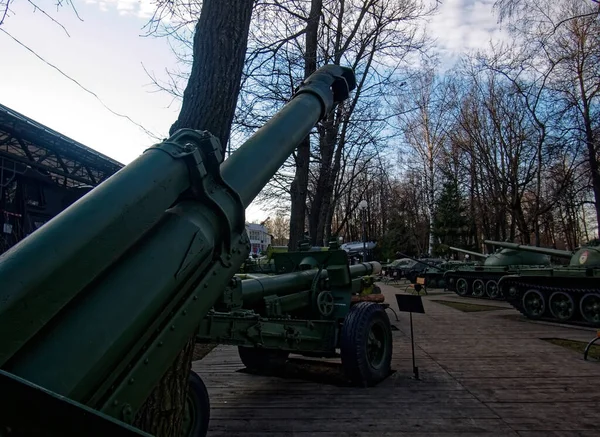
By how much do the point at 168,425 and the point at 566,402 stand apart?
413cm

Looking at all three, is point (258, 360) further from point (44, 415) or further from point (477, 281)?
point (477, 281)

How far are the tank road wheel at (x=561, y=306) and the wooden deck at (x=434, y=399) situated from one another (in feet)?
15.8

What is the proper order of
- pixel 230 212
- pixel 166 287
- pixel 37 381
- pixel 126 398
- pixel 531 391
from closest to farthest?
pixel 37 381 < pixel 126 398 < pixel 166 287 < pixel 230 212 < pixel 531 391

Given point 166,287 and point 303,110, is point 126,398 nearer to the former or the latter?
point 166,287

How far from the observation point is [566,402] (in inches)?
181

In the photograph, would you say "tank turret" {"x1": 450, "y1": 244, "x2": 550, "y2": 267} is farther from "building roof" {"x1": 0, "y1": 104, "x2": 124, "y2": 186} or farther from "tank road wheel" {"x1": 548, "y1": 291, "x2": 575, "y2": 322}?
"building roof" {"x1": 0, "y1": 104, "x2": 124, "y2": 186}

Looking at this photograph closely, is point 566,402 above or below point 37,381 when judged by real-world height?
below

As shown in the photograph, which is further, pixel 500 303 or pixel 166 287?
pixel 500 303

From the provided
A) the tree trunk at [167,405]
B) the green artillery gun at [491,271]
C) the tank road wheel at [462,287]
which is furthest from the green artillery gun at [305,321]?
the tank road wheel at [462,287]

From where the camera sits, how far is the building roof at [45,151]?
439 inches

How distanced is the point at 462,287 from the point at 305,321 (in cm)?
1640

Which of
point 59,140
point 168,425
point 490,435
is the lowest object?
point 490,435

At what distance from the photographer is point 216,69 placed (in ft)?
9.29

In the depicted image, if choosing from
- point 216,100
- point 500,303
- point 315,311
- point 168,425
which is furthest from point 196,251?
point 500,303
